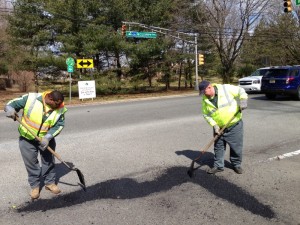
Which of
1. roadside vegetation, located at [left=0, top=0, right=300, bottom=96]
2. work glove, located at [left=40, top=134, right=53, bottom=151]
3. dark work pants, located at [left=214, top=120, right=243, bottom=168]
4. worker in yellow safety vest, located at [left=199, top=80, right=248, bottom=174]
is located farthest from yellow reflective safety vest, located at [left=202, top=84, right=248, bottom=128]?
roadside vegetation, located at [left=0, top=0, right=300, bottom=96]


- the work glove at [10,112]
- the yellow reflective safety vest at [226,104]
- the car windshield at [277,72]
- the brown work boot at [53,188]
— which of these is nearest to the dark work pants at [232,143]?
the yellow reflective safety vest at [226,104]

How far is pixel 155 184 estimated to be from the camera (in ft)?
17.1

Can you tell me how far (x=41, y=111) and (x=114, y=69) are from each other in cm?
2445

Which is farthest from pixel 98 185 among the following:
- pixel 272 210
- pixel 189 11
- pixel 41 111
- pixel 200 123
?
pixel 189 11

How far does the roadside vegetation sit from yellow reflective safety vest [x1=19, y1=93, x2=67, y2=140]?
69.5 feet

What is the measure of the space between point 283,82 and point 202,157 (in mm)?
11617

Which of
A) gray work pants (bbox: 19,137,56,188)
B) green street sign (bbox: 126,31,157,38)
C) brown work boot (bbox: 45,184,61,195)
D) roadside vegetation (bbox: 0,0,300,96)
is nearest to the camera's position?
gray work pants (bbox: 19,137,56,188)

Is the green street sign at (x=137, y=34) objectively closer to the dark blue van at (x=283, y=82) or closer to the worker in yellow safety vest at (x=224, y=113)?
the dark blue van at (x=283, y=82)

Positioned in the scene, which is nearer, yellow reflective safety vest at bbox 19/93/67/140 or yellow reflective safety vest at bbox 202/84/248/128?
yellow reflective safety vest at bbox 19/93/67/140

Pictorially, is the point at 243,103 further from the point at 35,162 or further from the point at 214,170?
the point at 35,162

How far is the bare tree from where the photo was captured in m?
32.4

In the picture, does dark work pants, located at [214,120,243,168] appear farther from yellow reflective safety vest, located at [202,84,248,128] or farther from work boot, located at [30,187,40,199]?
work boot, located at [30,187,40,199]

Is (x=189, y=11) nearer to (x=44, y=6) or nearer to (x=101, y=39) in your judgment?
(x=101, y=39)

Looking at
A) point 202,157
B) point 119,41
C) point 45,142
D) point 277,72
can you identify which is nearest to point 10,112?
point 45,142
